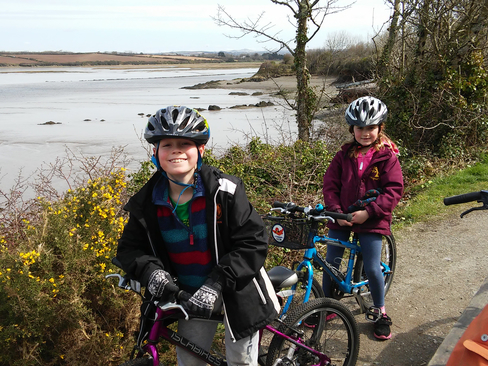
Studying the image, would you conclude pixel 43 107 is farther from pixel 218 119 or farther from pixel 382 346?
pixel 382 346

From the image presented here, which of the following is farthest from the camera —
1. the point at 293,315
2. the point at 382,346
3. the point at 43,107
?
the point at 43,107

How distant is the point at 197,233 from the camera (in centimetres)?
245

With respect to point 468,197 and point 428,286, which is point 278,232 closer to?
point 468,197

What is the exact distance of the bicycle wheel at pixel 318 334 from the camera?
2988mm

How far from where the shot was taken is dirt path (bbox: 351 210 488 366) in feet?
12.8

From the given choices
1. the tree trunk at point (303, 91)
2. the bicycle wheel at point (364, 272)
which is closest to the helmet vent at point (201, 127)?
the bicycle wheel at point (364, 272)

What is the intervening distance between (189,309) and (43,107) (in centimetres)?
2309

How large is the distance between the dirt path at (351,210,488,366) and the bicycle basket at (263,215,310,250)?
125cm

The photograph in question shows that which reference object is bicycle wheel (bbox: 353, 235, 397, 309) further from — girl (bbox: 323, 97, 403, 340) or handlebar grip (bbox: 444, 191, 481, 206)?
handlebar grip (bbox: 444, 191, 481, 206)

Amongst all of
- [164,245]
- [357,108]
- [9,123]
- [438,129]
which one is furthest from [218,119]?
[164,245]

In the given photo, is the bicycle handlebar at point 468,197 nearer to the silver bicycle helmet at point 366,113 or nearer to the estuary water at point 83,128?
the silver bicycle helmet at point 366,113

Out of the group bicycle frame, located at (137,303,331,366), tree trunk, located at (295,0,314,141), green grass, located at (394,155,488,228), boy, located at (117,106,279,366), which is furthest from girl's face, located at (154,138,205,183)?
tree trunk, located at (295,0,314,141)

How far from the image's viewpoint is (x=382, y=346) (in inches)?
155

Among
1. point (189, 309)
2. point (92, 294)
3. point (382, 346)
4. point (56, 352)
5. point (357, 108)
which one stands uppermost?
point (357, 108)
